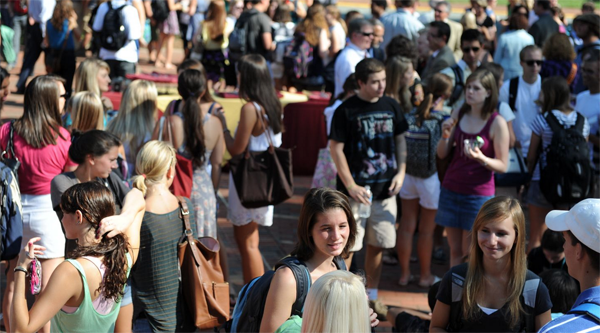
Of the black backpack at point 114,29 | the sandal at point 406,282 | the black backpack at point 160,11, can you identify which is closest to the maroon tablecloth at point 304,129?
the black backpack at point 114,29

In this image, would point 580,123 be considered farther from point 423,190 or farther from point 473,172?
point 423,190

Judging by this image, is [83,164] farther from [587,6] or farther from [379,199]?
[587,6]

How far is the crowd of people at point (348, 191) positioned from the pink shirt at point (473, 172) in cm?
1

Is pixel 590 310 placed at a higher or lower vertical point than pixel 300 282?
higher

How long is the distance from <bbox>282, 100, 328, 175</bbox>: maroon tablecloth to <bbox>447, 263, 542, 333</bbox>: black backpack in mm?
6297

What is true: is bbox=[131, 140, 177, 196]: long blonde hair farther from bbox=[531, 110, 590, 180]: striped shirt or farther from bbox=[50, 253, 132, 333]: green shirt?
bbox=[531, 110, 590, 180]: striped shirt

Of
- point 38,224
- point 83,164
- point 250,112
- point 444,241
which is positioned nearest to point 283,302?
point 83,164

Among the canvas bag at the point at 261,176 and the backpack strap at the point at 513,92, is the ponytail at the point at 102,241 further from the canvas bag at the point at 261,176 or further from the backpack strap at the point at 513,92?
the backpack strap at the point at 513,92

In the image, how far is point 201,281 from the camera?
4672 millimetres

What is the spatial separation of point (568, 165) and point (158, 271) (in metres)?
3.59

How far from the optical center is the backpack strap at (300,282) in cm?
341

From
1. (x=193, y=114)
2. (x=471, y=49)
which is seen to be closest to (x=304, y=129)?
(x=471, y=49)

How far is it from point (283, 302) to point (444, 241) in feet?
16.7

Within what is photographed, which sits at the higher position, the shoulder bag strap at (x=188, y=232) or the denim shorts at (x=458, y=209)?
the shoulder bag strap at (x=188, y=232)
